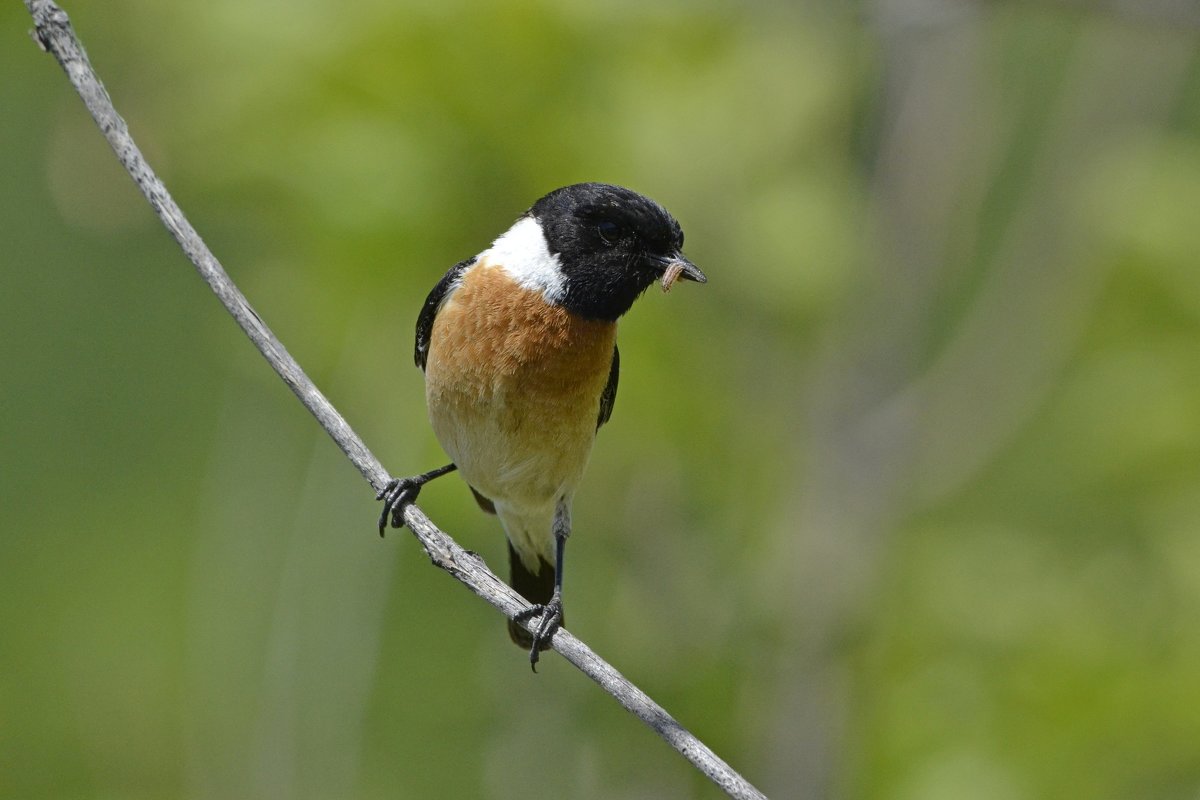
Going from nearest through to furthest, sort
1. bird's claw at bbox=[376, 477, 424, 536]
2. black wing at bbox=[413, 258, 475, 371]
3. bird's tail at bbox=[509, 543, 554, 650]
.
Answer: bird's claw at bbox=[376, 477, 424, 536]
black wing at bbox=[413, 258, 475, 371]
bird's tail at bbox=[509, 543, 554, 650]

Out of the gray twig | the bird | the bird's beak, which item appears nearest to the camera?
the gray twig

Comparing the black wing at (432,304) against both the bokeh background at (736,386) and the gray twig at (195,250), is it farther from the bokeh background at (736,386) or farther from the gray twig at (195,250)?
the gray twig at (195,250)

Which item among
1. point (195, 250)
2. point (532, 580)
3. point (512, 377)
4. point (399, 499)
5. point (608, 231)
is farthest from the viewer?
point (532, 580)

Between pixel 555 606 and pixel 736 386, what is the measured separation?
4.12 ft

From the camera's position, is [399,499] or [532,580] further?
[532,580]

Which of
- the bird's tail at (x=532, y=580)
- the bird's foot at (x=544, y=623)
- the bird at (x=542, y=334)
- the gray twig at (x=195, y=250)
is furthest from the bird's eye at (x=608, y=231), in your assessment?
the bird's tail at (x=532, y=580)

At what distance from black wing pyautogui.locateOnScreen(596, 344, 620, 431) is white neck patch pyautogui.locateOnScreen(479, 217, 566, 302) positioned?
1.07 feet

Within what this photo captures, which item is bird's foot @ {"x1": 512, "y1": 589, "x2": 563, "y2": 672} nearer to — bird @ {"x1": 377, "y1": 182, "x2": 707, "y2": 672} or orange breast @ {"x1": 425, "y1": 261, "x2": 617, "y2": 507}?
bird @ {"x1": 377, "y1": 182, "x2": 707, "y2": 672}

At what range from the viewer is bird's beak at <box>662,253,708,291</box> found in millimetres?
4168

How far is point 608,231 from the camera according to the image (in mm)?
4457

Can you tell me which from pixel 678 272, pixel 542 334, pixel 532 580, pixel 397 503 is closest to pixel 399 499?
pixel 397 503

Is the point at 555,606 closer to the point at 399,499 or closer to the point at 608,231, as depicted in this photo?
the point at 399,499

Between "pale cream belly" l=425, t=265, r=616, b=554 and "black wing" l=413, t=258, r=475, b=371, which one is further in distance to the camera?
"black wing" l=413, t=258, r=475, b=371

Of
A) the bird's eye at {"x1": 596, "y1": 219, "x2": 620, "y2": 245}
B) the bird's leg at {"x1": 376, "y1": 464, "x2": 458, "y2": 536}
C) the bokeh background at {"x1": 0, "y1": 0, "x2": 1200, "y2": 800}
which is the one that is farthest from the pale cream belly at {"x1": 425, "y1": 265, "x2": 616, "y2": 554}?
the bokeh background at {"x1": 0, "y1": 0, "x2": 1200, "y2": 800}
